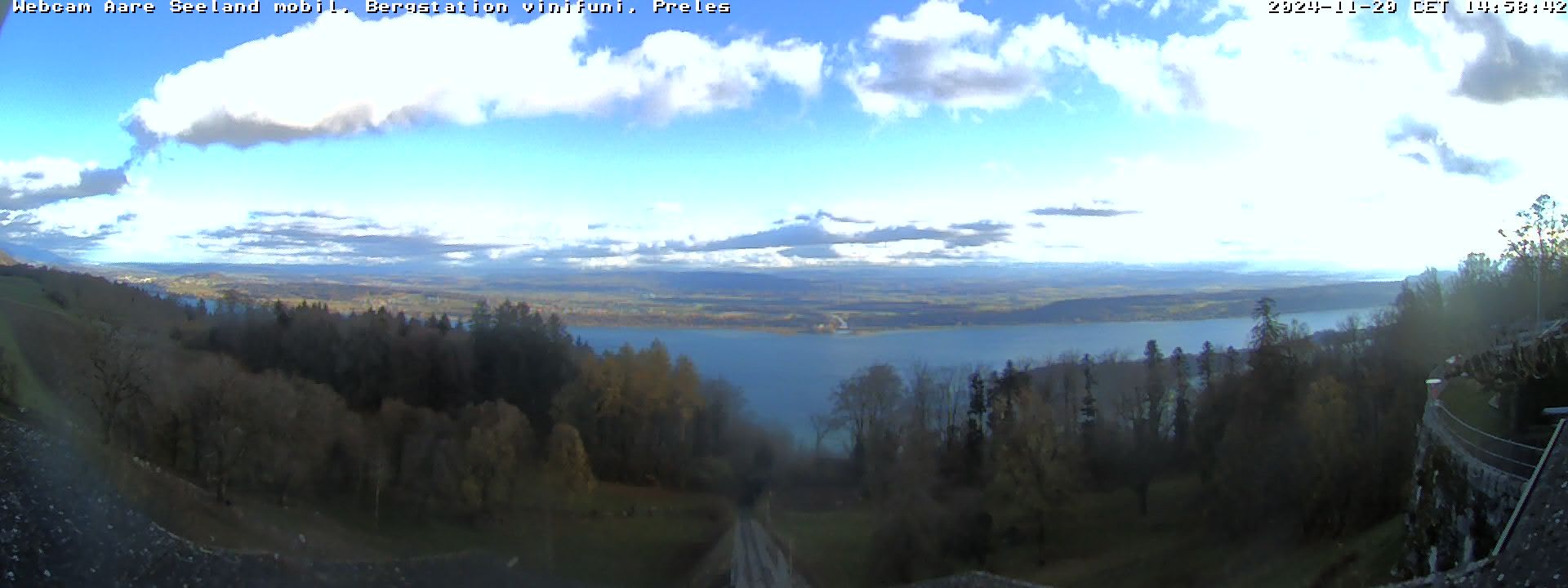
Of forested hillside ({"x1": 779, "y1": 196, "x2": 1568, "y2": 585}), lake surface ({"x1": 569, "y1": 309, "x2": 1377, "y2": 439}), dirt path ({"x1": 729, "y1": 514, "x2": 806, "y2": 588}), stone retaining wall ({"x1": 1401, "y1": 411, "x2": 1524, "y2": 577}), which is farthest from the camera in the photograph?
lake surface ({"x1": 569, "y1": 309, "x2": 1377, "y2": 439})

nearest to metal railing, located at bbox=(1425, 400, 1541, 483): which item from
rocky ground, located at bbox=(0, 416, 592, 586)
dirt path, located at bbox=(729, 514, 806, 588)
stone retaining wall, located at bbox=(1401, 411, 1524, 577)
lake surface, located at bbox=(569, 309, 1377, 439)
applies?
stone retaining wall, located at bbox=(1401, 411, 1524, 577)

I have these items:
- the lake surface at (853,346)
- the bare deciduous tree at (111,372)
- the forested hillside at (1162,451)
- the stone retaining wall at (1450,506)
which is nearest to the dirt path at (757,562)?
the forested hillside at (1162,451)

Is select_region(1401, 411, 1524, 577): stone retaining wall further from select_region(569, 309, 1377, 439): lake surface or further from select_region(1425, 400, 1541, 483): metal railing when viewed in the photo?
select_region(569, 309, 1377, 439): lake surface

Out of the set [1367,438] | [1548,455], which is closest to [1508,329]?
[1367,438]

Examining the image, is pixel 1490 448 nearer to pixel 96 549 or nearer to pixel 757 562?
pixel 757 562

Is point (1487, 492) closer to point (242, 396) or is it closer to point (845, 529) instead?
point (845, 529)

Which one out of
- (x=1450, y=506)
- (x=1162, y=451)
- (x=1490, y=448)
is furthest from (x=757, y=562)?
(x=1490, y=448)

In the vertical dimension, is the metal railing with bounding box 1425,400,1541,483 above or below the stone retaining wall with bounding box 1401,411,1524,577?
above

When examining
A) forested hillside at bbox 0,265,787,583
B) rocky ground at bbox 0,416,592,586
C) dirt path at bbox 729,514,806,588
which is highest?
forested hillside at bbox 0,265,787,583
